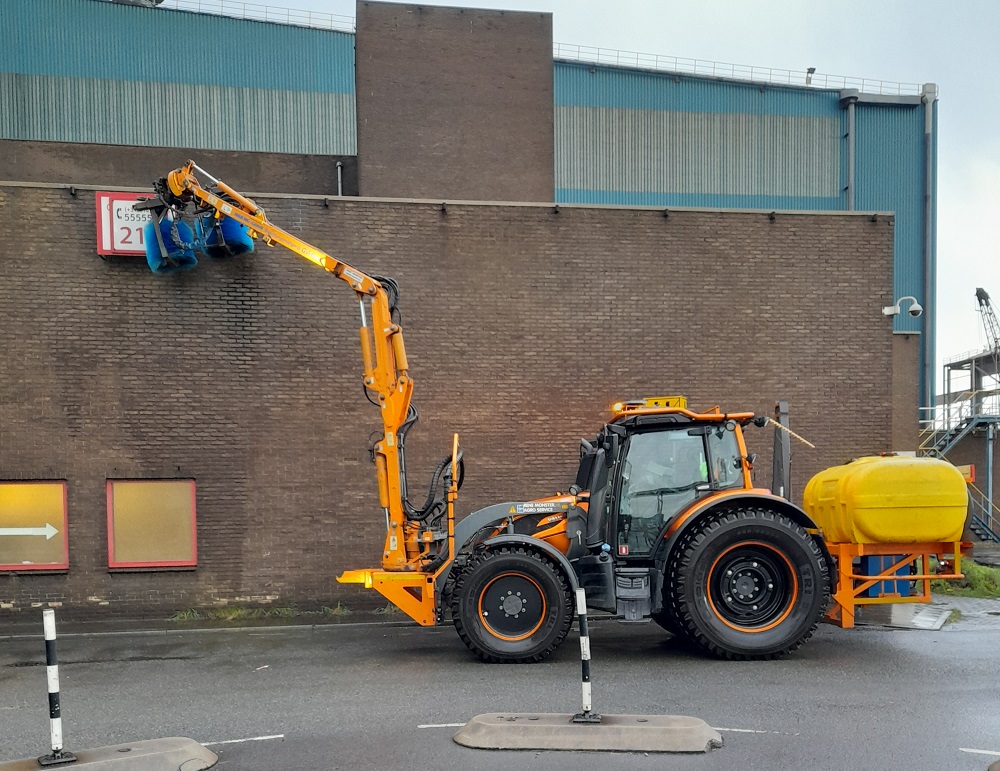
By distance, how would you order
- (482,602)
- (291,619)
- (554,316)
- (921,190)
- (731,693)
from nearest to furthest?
(731,693)
(482,602)
(291,619)
(554,316)
(921,190)

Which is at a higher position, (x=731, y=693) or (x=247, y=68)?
(x=247, y=68)

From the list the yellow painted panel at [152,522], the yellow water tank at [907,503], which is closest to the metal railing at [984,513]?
the yellow water tank at [907,503]

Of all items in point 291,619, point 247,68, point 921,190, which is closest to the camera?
point 291,619

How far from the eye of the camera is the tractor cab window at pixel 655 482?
9617 mm

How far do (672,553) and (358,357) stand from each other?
19.6 feet

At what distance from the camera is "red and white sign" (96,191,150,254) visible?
1304 cm

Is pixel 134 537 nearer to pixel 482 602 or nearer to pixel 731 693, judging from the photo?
pixel 482 602

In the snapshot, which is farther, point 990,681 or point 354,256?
point 354,256

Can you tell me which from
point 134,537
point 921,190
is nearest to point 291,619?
point 134,537

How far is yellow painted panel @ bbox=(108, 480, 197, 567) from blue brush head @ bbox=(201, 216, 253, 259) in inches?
125

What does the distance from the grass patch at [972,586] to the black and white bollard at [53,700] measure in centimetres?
1189

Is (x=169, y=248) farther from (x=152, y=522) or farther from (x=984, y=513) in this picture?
(x=984, y=513)

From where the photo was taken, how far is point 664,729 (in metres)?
6.40

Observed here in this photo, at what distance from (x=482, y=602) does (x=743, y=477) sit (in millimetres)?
2896
